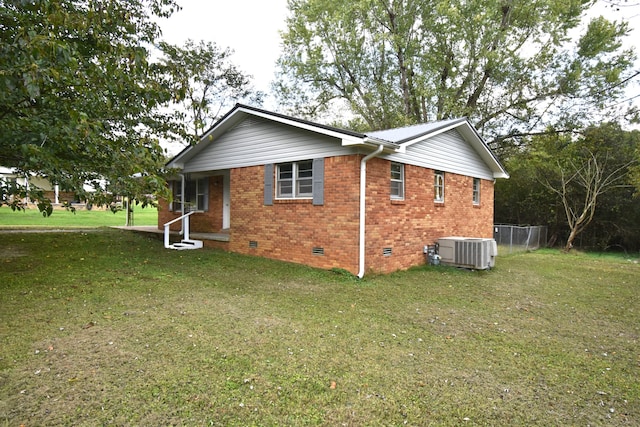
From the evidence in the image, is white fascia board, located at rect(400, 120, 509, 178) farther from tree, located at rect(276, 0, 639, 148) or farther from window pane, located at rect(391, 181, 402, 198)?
tree, located at rect(276, 0, 639, 148)

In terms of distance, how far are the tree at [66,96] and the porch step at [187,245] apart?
526 centimetres

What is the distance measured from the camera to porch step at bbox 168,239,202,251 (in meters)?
11.4

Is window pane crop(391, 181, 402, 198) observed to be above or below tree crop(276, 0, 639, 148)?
below

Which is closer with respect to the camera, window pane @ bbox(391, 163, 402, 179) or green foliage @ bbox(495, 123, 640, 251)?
window pane @ bbox(391, 163, 402, 179)

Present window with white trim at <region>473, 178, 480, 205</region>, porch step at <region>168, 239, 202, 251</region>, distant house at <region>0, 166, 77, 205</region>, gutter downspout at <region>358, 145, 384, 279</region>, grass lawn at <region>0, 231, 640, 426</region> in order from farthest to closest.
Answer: window with white trim at <region>473, 178, 480, 205</region>, porch step at <region>168, 239, 202, 251</region>, gutter downspout at <region>358, 145, 384, 279</region>, distant house at <region>0, 166, 77, 205</region>, grass lawn at <region>0, 231, 640, 426</region>

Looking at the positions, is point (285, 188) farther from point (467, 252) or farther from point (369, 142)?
point (467, 252)

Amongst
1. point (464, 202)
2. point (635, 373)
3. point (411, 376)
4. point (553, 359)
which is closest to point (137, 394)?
point (411, 376)

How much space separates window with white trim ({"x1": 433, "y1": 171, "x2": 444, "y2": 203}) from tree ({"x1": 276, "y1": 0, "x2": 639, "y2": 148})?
404 inches

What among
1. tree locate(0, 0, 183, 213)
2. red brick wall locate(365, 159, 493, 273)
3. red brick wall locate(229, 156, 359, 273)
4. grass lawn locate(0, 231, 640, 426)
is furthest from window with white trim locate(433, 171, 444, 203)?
tree locate(0, 0, 183, 213)

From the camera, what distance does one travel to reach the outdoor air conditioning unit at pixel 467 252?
945cm

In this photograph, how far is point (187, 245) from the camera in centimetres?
1148

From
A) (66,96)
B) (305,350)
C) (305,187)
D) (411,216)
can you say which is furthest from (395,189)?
(66,96)

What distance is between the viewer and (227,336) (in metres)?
4.41

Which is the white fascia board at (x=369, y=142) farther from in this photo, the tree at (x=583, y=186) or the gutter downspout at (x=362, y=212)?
the tree at (x=583, y=186)
